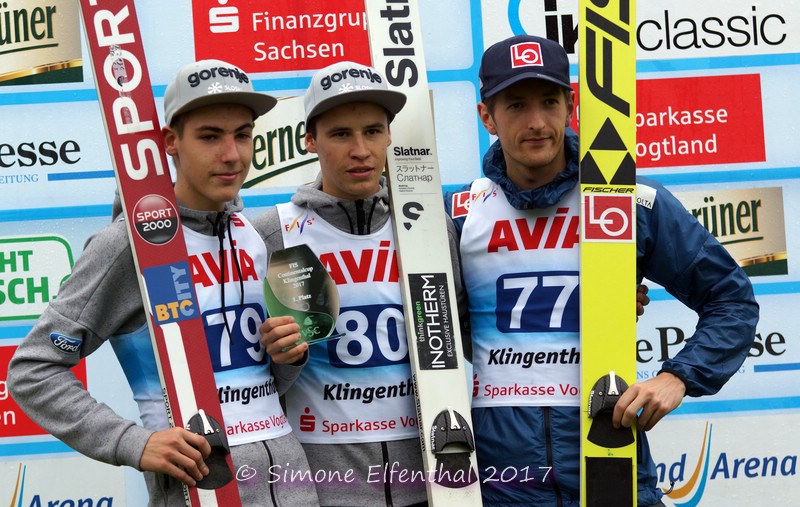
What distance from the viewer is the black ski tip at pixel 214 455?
226cm

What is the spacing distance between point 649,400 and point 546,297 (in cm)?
36

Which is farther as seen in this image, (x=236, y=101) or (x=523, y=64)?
(x=523, y=64)

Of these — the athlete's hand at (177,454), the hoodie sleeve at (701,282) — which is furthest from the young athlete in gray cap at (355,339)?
the hoodie sleeve at (701,282)

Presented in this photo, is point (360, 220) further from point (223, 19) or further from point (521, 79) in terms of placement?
point (223, 19)

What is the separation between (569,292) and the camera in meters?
2.54

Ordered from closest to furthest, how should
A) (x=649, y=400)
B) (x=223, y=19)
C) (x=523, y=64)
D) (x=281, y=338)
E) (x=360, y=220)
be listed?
1. (x=281, y=338)
2. (x=649, y=400)
3. (x=523, y=64)
4. (x=360, y=220)
5. (x=223, y=19)

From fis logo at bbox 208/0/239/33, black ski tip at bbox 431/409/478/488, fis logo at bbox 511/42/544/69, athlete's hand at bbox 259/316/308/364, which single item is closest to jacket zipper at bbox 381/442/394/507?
black ski tip at bbox 431/409/478/488

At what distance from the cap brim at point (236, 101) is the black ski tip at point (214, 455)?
2.43 ft

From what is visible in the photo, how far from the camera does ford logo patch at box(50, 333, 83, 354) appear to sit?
2.23m

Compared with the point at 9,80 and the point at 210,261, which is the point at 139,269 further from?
the point at 9,80

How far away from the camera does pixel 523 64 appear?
2.51 meters

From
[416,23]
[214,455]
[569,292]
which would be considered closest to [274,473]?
[214,455]

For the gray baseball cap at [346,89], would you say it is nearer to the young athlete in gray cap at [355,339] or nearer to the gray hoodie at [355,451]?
the young athlete in gray cap at [355,339]

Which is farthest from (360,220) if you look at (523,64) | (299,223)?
(523,64)
